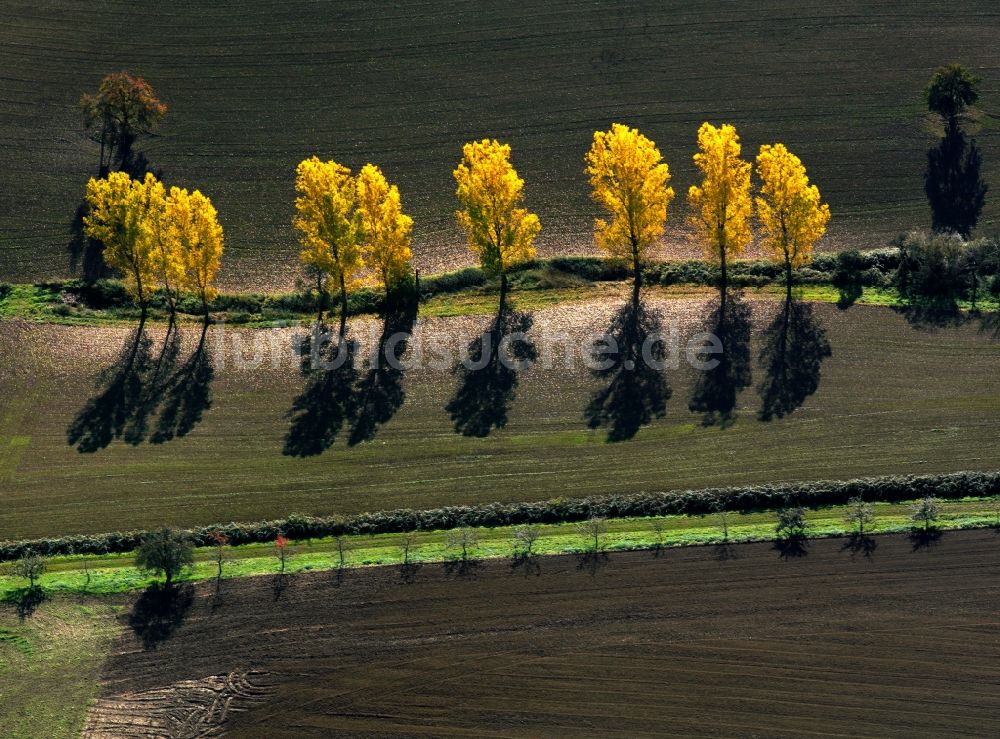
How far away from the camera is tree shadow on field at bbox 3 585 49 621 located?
279ft

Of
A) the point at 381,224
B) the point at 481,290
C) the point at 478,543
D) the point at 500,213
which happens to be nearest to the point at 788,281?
the point at 500,213

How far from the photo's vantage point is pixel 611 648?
81.7 metres

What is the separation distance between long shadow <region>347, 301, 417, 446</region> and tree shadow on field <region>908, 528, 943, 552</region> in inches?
1485

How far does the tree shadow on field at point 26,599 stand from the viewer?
3349 inches

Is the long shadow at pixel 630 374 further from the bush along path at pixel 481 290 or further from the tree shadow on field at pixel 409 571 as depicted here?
the tree shadow on field at pixel 409 571

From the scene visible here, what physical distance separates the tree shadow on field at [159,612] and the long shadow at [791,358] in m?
43.1

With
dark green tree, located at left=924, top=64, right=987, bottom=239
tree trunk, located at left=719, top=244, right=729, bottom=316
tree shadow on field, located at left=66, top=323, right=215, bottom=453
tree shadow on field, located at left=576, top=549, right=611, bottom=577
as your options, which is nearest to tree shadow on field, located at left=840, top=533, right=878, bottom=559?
tree shadow on field, located at left=576, top=549, right=611, bottom=577

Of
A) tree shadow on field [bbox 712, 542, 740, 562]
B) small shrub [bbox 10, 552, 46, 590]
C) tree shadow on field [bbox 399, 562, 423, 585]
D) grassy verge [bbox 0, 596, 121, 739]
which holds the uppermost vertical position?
tree shadow on field [bbox 712, 542, 740, 562]

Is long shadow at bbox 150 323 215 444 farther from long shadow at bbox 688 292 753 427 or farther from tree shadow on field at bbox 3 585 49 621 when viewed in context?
long shadow at bbox 688 292 753 427

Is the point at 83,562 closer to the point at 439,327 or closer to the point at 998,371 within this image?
the point at 439,327

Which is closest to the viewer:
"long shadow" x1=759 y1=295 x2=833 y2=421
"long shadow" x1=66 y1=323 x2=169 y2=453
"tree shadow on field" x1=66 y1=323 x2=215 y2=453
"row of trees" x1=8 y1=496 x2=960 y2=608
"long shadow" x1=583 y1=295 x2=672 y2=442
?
"row of trees" x1=8 y1=496 x2=960 y2=608

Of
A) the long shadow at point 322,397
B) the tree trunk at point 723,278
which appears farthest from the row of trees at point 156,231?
the tree trunk at point 723,278

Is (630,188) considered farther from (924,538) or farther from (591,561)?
(924,538)

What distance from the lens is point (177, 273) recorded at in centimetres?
10475
